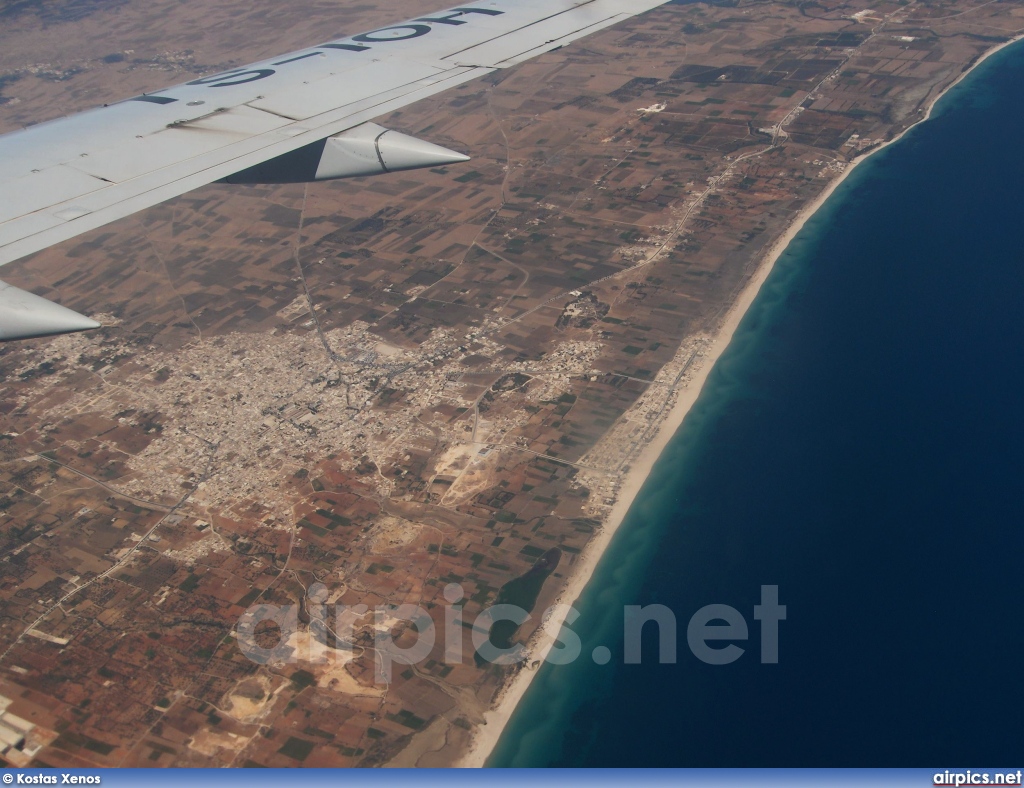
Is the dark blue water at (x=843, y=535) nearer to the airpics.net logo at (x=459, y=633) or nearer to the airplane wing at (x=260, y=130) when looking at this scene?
the airpics.net logo at (x=459, y=633)

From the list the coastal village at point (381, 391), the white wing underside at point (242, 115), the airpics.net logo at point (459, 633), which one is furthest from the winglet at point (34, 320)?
the airpics.net logo at point (459, 633)

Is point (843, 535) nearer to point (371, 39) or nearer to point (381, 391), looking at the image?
point (381, 391)

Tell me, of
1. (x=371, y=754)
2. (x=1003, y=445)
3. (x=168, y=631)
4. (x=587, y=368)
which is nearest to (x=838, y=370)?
(x=1003, y=445)

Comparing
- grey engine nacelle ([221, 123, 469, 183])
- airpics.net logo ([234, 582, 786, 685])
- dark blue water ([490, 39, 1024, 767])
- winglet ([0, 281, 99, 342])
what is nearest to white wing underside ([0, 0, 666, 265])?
grey engine nacelle ([221, 123, 469, 183])

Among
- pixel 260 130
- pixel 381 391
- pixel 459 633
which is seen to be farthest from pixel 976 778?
pixel 381 391

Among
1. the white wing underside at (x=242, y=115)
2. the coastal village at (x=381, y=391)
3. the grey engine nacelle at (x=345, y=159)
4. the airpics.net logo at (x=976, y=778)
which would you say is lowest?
the airpics.net logo at (x=976, y=778)

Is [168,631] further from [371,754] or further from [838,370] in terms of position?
[838,370]
